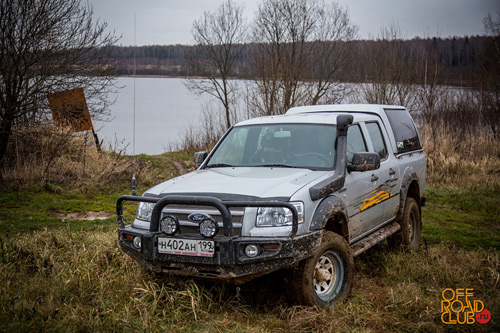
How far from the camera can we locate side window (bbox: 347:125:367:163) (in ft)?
18.7

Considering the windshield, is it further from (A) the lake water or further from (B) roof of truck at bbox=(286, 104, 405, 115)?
(A) the lake water

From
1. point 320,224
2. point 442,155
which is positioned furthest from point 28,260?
point 442,155

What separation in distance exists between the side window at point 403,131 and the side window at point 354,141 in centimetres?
106

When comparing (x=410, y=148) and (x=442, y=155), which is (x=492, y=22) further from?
(x=410, y=148)

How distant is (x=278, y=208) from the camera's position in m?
4.30

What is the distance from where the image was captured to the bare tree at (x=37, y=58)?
37.7ft

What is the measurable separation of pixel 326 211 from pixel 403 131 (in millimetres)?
3274

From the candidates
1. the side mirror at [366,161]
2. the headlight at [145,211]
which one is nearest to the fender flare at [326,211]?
the side mirror at [366,161]

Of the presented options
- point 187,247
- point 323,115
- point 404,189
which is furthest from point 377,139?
point 187,247

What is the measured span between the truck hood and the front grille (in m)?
0.15

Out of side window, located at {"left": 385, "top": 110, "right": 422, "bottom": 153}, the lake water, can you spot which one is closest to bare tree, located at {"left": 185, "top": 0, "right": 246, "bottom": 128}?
the lake water

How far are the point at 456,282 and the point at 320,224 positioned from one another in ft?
6.77

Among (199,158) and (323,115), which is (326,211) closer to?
(323,115)

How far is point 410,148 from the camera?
288 inches
